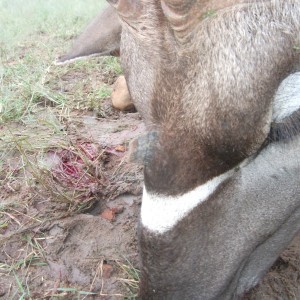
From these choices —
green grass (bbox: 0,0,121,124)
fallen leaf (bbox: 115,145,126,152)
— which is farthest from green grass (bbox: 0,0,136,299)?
fallen leaf (bbox: 115,145,126,152)

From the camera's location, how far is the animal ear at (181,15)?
185cm

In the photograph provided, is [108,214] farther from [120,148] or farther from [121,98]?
[121,98]

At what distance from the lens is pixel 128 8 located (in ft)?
6.61

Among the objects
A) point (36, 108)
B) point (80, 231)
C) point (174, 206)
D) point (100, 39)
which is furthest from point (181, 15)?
point (36, 108)

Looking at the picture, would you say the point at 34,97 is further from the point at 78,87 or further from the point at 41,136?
the point at 41,136

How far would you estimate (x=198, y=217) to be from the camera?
203cm

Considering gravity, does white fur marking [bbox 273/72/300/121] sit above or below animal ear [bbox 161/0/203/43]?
below

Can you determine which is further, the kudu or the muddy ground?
the muddy ground

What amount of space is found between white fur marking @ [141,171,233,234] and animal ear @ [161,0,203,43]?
50cm

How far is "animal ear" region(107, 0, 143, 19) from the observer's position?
199cm

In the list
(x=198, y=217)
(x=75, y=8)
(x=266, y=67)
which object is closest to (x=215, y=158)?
(x=198, y=217)

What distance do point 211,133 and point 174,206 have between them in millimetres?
281

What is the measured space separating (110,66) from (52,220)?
2.31 metres

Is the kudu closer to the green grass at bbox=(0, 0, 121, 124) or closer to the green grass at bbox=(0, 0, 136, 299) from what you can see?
the green grass at bbox=(0, 0, 136, 299)
